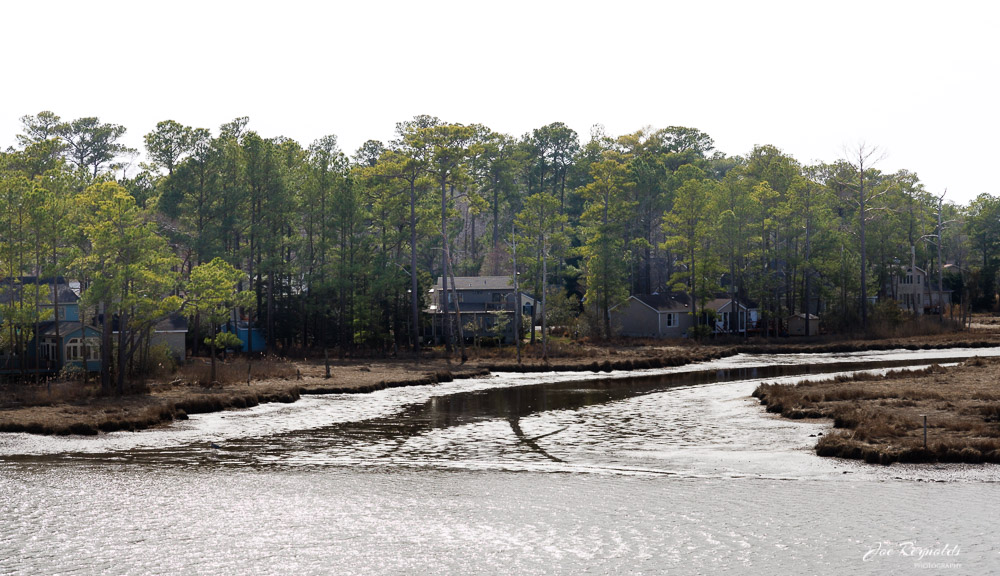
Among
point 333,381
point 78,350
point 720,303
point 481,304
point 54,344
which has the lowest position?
point 333,381

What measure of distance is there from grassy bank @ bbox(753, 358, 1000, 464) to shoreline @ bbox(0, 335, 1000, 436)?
19.9 meters

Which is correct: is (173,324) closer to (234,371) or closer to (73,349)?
(73,349)

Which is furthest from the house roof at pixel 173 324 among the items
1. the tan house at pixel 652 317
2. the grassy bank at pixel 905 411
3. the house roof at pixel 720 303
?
the house roof at pixel 720 303

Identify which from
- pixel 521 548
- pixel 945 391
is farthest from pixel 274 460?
pixel 945 391

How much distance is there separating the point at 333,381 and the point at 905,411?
2965 cm

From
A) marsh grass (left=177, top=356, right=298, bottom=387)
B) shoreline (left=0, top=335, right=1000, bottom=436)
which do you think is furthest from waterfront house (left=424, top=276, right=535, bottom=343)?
marsh grass (left=177, top=356, right=298, bottom=387)

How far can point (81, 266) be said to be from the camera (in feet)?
150

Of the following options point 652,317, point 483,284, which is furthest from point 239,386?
point 652,317

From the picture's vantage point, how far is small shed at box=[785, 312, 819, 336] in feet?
293

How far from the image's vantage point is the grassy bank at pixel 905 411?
86.8 feet

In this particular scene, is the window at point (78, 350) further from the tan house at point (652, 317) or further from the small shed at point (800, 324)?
the small shed at point (800, 324)

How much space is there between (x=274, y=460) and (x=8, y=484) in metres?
7.30

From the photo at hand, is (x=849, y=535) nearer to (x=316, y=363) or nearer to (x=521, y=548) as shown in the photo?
(x=521, y=548)

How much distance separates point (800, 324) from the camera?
89.8 m
